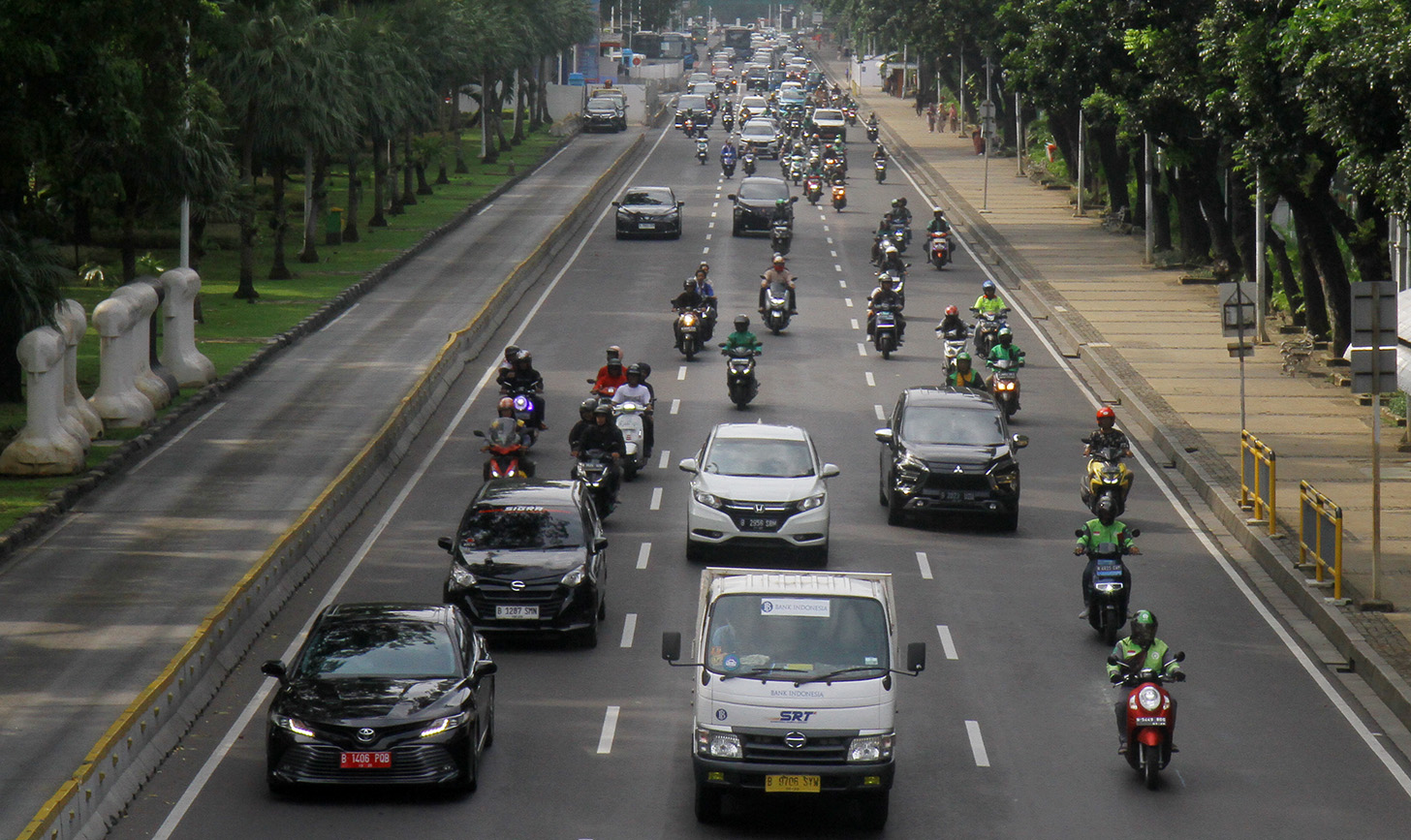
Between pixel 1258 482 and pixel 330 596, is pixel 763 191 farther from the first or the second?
pixel 330 596

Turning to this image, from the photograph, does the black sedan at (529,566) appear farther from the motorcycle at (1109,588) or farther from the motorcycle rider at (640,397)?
the motorcycle rider at (640,397)

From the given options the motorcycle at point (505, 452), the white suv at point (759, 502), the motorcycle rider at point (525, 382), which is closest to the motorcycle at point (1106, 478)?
the white suv at point (759, 502)

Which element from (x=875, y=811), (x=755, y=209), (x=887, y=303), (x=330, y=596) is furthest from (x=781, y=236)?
(x=875, y=811)

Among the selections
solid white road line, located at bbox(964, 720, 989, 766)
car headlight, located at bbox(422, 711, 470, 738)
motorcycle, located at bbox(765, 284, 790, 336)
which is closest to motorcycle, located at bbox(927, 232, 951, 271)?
motorcycle, located at bbox(765, 284, 790, 336)

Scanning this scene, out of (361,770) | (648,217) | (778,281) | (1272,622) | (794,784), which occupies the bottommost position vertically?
(1272,622)

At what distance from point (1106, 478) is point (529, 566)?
9132 mm

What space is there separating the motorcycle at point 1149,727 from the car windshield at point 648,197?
4544cm

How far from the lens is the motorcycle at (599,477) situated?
2591 centimetres

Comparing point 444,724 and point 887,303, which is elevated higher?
point 887,303

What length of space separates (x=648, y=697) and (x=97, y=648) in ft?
18.5

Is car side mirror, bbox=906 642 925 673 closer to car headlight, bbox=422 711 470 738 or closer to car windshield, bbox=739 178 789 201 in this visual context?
car headlight, bbox=422 711 470 738

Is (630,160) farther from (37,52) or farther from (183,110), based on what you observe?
(37,52)

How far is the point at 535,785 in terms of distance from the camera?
1591 cm

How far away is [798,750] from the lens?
48.0 ft
